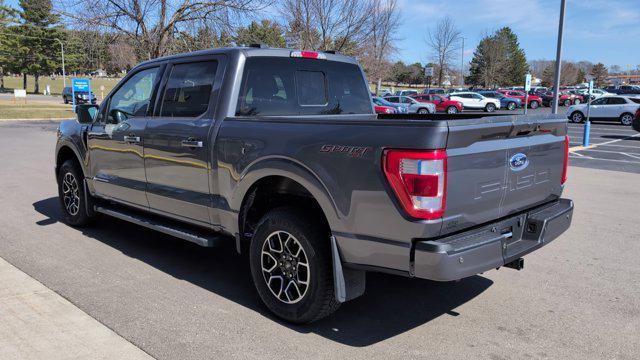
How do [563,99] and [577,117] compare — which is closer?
[577,117]

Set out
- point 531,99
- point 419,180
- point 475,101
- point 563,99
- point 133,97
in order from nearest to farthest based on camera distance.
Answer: point 419,180 → point 133,97 → point 475,101 → point 531,99 → point 563,99

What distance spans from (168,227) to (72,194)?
2346 mm

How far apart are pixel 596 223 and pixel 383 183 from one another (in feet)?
16.9

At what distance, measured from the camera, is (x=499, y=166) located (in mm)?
3340

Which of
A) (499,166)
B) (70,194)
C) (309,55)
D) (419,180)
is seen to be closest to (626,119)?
(309,55)

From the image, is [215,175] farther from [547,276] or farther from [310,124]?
[547,276]

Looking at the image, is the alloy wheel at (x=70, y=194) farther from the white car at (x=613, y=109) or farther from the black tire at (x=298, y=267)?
the white car at (x=613, y=109)

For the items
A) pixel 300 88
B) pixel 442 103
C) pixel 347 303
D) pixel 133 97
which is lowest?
pixel 347 303

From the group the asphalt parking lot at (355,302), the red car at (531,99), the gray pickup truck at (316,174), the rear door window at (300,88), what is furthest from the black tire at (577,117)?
the rear door window at (300,88)

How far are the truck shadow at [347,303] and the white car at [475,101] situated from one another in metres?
38.2

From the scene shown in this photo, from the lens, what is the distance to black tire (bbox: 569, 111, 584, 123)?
3012 centimetres

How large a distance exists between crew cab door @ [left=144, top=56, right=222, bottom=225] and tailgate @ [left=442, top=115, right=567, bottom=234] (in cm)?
203

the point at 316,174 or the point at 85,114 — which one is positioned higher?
the point at 85,114

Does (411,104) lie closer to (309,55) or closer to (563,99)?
(563,99)
